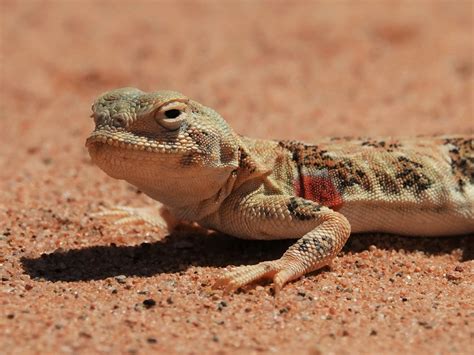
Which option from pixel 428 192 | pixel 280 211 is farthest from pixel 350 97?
pixel 280 211

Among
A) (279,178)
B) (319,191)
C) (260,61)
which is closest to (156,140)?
(279,178)

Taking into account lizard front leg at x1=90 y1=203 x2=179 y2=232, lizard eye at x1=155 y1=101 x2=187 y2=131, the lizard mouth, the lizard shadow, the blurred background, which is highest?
the blurred background

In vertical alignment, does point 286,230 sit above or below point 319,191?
below

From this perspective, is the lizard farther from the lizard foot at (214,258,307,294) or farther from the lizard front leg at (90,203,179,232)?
the lizard front leg at (90,203,179,232)

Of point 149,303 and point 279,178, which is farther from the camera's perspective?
point 279,178

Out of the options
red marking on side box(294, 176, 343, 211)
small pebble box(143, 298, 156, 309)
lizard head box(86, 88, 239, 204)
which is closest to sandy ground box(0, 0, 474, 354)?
small pebble box(143, 298, 156, 309)

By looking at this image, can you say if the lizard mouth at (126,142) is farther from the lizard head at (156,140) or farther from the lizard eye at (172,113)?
the lizard eye at (172,113)

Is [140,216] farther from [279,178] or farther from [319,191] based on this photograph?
[319,191]
